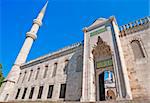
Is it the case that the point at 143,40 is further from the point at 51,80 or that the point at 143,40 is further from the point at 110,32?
the point at 51,80

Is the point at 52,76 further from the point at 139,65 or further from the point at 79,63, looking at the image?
the point at 139,65

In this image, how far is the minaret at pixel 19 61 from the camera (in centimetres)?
2256

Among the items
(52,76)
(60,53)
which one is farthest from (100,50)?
(52,76)

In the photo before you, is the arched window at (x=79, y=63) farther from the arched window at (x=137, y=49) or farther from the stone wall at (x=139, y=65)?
the arched window at (x=137, y=49)

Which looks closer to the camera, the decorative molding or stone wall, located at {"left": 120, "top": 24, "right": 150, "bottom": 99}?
stone wall, located at {"left": 120, "top": 24, "right": 150, "bottom": 99}

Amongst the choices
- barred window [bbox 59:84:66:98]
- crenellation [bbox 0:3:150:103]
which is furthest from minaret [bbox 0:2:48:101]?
barred window [bbox 59:84:66:98]

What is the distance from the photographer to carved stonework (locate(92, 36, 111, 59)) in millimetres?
13337

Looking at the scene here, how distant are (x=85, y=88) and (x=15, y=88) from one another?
54.5 feet

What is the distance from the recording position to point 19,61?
2666cm

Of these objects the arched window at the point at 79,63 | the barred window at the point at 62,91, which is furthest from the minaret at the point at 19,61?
the arched window at the point at 79,63

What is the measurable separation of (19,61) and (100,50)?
64.8 ft

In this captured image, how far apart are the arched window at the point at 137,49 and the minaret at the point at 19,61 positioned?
71.6 feet

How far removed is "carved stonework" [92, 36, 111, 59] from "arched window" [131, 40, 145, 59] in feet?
8.20

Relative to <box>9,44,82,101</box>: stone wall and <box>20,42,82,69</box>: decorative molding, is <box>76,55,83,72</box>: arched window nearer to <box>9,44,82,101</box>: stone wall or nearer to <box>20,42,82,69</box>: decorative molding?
<box>9,44,82,101</box>: stone wall
